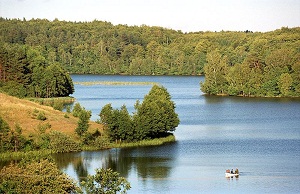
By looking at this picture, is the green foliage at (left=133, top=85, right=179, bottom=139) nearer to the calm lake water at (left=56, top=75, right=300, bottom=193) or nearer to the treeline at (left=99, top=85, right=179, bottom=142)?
the treeline at (left=99, top=85, right=179, bottom=142)

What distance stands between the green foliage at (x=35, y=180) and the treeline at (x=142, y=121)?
26.5 meters

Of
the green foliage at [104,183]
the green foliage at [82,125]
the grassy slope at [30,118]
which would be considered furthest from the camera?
the grassy slope at [30,118]

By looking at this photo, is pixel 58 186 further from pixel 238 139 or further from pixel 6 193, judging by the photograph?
pixel 238 139

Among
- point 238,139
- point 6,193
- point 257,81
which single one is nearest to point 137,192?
point 6,193

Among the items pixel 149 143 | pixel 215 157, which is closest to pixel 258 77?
pixel 149 143

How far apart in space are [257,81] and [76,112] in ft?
204

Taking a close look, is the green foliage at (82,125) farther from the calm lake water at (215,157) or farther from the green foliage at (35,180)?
the green foliage at (35,180)

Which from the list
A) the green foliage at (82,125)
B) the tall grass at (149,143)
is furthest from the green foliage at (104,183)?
the green foliage at (82,125)

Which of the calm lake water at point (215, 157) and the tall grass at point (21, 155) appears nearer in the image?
the calm lake water at point (215, 157)

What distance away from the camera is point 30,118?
74125 millimetres

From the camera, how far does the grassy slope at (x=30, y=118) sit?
71750 mm

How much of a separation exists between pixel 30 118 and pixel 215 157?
64.1ft

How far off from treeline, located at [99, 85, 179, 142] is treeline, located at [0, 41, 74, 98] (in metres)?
39.3

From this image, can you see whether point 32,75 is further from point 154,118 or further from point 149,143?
point 149,143
